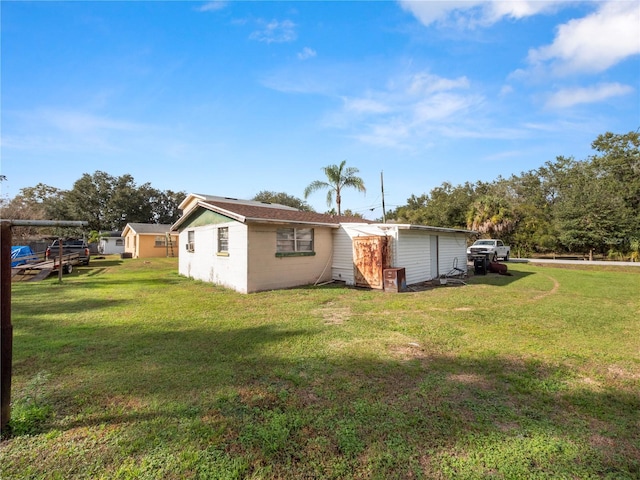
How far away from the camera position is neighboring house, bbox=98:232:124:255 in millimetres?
33156

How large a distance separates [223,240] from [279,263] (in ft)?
8.21

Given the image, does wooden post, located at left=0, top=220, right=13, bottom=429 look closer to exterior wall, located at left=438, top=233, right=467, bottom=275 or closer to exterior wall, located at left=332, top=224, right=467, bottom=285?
exterior wall, located at left=332, top=224, right=467, bottom=285

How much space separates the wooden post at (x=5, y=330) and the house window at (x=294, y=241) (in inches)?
329

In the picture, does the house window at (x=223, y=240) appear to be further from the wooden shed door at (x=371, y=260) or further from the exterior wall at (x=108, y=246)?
the exterior wall at (x=108, y=246)

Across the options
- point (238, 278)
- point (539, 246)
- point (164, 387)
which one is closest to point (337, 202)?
point (238, 278)

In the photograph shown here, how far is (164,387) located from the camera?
3.48 meters

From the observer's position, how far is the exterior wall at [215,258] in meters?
10.4

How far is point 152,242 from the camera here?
1055 inches

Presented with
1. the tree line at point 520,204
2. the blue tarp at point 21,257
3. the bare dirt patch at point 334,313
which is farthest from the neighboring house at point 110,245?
the bare dirt patch at point 334,313

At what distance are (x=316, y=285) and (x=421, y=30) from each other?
365 inches

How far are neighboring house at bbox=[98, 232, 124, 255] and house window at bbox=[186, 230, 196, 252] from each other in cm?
2456

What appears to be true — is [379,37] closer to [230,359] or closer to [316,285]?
[316,285]

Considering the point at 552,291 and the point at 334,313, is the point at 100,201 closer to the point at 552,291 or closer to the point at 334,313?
the point at 334,313

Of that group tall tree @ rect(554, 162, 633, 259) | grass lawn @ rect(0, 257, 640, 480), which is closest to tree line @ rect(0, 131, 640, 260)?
tall tree @ rect(554, 162, 633, 259)
